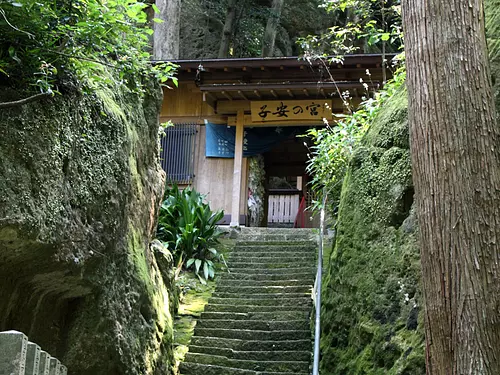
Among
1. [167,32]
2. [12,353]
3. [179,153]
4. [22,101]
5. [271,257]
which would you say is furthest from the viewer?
[167,32]

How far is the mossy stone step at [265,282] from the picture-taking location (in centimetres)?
916

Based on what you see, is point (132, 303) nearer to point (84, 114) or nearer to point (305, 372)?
point (84, 114)

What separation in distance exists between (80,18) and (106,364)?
9.27 ft

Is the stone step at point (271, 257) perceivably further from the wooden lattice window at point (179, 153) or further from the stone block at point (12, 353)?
the stone block at point (12, 353)

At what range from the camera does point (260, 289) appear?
362 inches

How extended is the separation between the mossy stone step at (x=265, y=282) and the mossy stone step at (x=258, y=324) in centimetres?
125

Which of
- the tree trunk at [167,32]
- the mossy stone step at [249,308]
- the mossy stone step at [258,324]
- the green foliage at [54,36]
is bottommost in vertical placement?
the mossy stone step at [258,324]

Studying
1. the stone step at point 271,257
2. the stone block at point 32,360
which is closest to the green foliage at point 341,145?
the stone step at point 271,257

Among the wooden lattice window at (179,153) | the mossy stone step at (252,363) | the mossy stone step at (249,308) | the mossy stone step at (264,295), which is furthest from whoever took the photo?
the wooden lattice window at (179,153)

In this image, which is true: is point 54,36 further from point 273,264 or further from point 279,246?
point 279,246

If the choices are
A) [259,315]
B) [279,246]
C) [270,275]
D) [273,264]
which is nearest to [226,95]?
[279,246]

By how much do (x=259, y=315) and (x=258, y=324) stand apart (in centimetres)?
24

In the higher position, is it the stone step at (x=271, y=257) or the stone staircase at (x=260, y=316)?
the stone step at (x=271, y=257)

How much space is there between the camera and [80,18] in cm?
400
